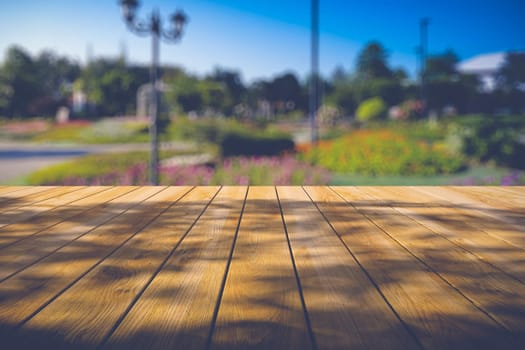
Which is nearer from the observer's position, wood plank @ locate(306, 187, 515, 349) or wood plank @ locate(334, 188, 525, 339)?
wood plank @ locate(306, 187, 515, 349)

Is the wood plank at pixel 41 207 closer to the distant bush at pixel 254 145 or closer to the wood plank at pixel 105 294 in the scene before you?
the wood plank at pixel 105 294

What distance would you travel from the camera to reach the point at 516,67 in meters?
47.5

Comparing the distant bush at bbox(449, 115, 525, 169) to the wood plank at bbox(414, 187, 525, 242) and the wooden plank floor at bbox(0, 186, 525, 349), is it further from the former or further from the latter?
the wooden plank floor at bbox(0, 186, 525, 349)

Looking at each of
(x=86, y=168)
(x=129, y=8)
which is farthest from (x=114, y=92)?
(x=129, y=8)

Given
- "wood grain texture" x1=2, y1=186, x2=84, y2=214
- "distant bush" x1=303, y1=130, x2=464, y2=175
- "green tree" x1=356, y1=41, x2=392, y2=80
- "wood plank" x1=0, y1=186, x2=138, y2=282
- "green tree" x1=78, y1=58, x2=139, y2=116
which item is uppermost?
"green tree" x1=356, y1=41, x2=392, y2=80

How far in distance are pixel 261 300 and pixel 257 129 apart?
1263 cm

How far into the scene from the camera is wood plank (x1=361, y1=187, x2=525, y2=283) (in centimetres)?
186

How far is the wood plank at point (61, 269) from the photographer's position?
4.43 feet

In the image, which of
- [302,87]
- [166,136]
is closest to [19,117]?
[166,136]

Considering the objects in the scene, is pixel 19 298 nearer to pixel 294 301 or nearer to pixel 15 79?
pixel 294 301

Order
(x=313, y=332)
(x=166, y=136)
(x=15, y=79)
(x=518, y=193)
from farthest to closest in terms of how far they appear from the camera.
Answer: (x=15, y=79)
(x=166, y=136)
(x=518, y=193)
(x=313, y=332)

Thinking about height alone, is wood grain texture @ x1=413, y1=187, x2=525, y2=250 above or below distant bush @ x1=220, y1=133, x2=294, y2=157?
below

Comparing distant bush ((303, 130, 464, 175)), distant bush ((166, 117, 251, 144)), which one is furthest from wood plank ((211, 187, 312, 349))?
distant bush ((166, 117, 251, 144))

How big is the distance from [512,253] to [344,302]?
1093mm
